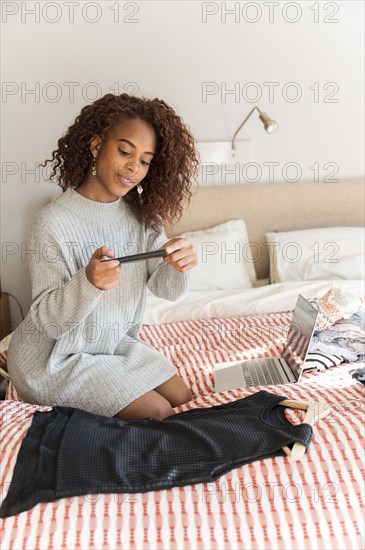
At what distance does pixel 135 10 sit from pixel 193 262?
5.65 feet

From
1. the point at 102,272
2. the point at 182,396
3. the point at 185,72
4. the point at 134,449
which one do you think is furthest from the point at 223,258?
the point at 134,449

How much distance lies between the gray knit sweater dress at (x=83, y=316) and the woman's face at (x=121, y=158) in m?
0.06

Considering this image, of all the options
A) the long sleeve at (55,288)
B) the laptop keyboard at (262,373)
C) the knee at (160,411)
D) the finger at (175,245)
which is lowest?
the knee at (160,411)

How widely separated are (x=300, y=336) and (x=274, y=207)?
4.37 ft

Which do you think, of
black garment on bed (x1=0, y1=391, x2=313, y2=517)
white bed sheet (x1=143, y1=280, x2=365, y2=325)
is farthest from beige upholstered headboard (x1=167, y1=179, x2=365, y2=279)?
black garment on bed (x1=0, y1=391, x2=313, y2=517)

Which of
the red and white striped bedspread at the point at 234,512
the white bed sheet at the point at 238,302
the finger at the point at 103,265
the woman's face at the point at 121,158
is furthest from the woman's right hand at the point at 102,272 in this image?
the white bed sheet at the point at 238,302

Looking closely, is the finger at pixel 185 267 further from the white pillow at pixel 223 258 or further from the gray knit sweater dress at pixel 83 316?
the white pillow at pixel 223 258

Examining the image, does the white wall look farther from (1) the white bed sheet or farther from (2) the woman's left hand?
(2) the woman's left hand

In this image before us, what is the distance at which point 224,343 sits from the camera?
7.16 ft

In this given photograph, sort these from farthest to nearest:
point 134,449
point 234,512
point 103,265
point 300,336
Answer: point 300,336 < point 103,265 < point 134,449 < point 234,512

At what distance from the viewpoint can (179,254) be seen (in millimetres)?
1637

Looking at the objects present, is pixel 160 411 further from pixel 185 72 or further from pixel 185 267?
pixel 185 72

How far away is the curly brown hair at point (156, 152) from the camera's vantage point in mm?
1752

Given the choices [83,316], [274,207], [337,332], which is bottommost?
[337,332]
